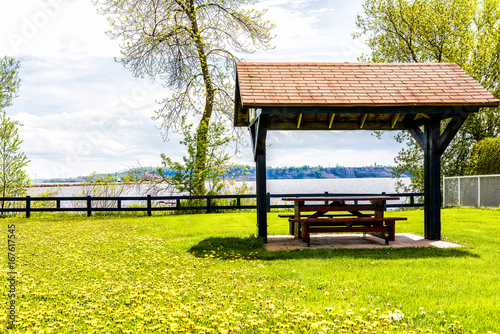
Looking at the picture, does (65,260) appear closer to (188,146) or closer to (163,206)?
(163,206)

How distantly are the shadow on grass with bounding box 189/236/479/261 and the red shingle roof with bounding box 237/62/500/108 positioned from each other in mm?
3089

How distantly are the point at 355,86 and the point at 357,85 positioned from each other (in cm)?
10

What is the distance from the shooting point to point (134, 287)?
244 inches

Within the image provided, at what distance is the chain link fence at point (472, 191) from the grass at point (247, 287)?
334 inches

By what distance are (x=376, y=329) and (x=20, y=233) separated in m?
11.7

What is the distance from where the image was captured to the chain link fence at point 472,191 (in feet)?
60.4

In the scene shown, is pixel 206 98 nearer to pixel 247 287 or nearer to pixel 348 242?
pixel 348 242

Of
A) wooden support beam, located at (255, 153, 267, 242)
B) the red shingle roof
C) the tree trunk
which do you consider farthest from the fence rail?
the red shingle roof

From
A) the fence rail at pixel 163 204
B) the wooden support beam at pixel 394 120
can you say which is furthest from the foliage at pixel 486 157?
the wooden support beam at pixel 394 120

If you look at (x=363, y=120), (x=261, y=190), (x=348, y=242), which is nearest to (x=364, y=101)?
(x=363, y=120)

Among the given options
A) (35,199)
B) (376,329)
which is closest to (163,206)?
(35,199)

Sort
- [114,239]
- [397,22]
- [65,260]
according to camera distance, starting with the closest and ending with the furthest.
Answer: [65,260], [114,239], [397,22]

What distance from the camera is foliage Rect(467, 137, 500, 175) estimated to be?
19.4 m

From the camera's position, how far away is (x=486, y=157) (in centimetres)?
1991
